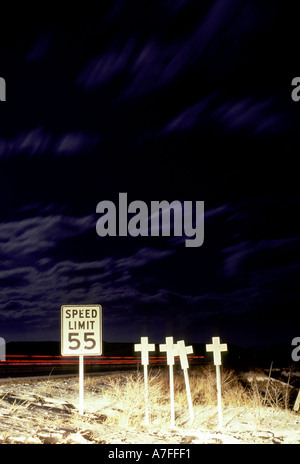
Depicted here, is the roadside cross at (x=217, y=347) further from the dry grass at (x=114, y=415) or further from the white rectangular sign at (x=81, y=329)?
the white rectangular sign at (x=81, y=329)

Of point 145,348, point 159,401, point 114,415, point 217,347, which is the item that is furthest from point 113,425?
point 159,401

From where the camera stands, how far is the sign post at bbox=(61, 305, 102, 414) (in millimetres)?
10492

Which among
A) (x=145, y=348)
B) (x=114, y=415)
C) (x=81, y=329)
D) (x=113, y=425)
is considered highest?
(x=81, y=329)

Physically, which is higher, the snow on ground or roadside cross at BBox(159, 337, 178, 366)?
roadside cross at BBox(159, 337, 178, 366)

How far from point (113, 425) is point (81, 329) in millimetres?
2313

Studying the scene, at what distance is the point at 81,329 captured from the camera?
34.5 feet

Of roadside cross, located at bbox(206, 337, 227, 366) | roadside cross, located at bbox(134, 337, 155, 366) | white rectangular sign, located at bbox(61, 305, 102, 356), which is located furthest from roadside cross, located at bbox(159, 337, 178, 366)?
white rectangular sign, located at bbox(61, 305, 102, 356)

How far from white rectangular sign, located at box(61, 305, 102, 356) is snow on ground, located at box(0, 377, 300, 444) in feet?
4.46

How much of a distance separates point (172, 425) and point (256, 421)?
1882 mm

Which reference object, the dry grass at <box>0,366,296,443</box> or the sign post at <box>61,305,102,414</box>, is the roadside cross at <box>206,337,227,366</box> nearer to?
the dry grass at <box>0,366,296,443</box>

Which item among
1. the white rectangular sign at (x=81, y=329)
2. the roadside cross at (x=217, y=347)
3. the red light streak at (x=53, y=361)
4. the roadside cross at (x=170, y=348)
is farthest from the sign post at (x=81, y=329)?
the red light streak at (x=53, y=361)

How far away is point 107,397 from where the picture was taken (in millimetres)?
12312

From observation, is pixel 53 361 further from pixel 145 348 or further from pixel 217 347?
pixel 217 347

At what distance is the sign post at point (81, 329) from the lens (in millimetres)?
10492
